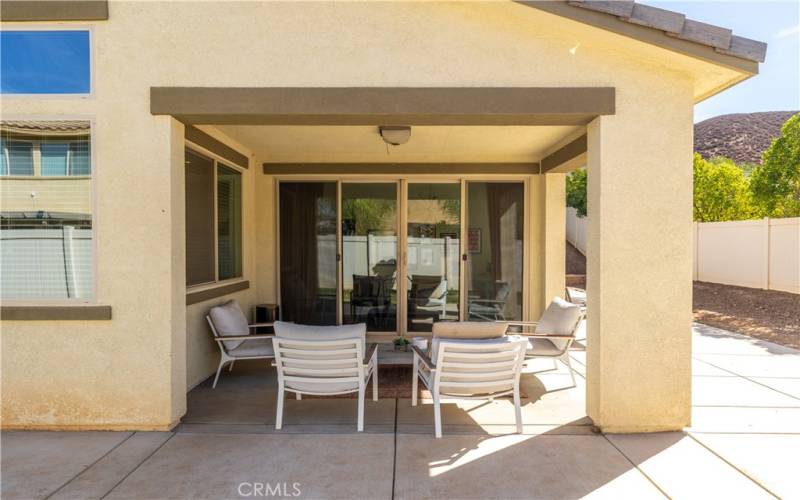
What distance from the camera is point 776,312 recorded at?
1026 centimetres

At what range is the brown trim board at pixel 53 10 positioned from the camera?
13.6 feet

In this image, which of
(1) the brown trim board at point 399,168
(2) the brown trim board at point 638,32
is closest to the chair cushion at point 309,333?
(2) the brown trim board at point 638,32

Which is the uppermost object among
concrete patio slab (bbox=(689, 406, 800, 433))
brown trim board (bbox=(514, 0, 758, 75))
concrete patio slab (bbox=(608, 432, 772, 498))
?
brown trim board (bbox=(514, 0, 758, 75))

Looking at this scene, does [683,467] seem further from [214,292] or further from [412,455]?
[214,292]

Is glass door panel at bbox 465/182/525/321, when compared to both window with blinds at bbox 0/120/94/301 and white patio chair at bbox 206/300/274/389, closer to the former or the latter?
white patio chair at bbox 206/300/274/389

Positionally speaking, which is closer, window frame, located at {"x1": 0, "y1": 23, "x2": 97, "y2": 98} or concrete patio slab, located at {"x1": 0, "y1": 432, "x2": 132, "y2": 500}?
concrete patio slab, located at {"x1": 0, "y1": 432, "x2": 132, "y2": 500}

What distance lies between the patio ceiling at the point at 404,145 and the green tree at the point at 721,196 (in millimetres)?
12561

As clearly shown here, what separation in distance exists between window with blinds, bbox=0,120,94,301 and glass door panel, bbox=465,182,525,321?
5375mm

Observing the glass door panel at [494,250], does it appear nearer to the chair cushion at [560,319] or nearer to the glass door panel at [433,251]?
the glass door panel at [433,251]

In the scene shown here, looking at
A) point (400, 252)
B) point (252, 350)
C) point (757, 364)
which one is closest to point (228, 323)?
point (252, 350)

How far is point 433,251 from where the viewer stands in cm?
802

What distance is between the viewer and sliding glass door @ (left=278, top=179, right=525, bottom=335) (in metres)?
7.99

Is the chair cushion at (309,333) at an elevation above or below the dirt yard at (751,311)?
above

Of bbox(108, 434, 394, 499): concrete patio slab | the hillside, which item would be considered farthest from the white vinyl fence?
the hillside
